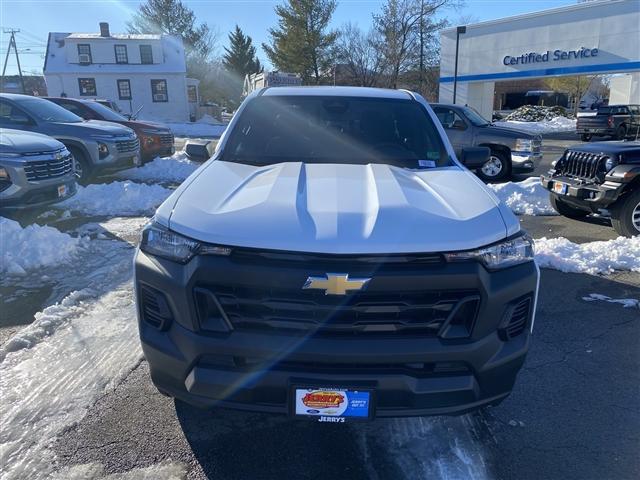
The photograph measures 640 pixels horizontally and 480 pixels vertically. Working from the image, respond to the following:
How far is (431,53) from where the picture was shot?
4359 centimetres

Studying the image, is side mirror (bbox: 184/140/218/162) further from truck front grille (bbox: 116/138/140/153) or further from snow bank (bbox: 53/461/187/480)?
truck front grille (bbox: 116/138/140/153)

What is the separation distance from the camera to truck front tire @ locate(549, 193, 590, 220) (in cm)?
758

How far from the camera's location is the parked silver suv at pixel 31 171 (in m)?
6.39

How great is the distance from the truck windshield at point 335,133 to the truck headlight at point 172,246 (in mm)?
1143

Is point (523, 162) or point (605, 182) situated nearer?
point (605, 182)

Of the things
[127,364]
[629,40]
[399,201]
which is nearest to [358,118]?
[399,201]

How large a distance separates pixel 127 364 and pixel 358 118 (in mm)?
2553

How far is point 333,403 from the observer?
86.7 inches

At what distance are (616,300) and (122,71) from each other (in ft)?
132

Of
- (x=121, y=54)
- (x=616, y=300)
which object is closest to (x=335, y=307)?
(x=616, y=300)

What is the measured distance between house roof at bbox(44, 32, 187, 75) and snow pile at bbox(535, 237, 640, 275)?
3819cm

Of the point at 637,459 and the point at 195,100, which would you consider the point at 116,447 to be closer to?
the point at 637,459

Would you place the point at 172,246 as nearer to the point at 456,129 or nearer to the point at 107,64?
the point at 456,129

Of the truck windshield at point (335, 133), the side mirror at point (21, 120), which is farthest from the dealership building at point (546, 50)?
the truck windshield at point (335, 133)
